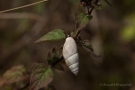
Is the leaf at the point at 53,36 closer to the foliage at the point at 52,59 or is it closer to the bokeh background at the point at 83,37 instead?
the foliage at the point at 52,59

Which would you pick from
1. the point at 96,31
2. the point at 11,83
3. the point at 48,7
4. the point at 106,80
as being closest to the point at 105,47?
the point at 96,31

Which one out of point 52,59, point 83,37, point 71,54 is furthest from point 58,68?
point 83,37

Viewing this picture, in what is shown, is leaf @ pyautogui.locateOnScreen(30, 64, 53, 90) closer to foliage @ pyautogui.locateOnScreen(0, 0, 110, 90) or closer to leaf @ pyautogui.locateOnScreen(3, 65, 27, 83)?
foliage @ pyautogui.locateOnScreen(0, 0, 110, 90)

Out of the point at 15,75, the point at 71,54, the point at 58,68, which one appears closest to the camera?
the point at 71,54

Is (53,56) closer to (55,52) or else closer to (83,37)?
(55,52)

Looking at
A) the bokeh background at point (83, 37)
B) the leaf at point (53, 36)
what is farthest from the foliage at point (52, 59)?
the bokeh background at point (83, 37)

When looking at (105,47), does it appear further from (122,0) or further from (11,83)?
(11,83)
